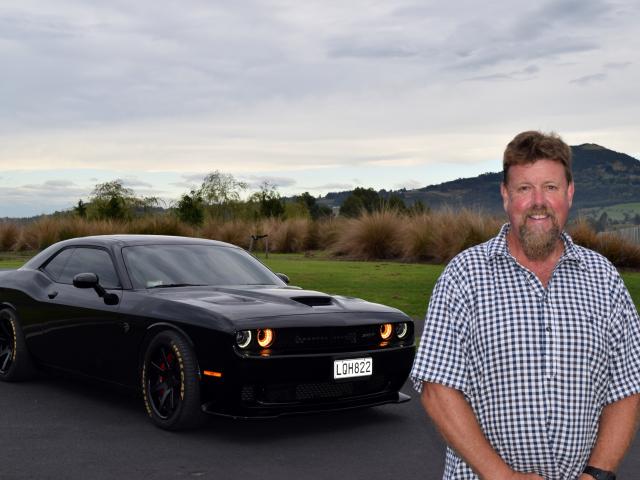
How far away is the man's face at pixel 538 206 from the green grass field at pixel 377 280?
36.2ft

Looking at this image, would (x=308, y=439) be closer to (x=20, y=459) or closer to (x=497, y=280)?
(x=20, y=459)

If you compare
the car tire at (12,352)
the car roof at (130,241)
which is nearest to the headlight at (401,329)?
the car roof at (130,241)

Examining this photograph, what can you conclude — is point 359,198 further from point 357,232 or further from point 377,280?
point 377,280

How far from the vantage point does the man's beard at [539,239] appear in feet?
9.59

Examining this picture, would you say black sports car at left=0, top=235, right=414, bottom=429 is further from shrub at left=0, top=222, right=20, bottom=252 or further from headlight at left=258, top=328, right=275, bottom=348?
shrub at left=0, top=222, right=20, bottom=252

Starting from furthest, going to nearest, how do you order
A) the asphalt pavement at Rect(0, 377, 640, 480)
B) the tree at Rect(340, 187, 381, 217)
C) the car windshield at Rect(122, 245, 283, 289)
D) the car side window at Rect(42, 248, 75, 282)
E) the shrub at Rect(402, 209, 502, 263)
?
the tree at Rect(340, 187, 381, 217)
the shrub at Rect(402, 209, 502, 263)
the car side window at Rect(42, 248, 75, 282)
the car windshield at Rect(122, 245, 283, 289)
the asphalt pavement at Rect(0, 377, 640, 480)

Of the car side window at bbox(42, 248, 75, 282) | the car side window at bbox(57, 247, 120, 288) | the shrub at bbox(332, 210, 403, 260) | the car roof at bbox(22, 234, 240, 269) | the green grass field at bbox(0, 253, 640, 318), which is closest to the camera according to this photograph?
the car side window at bbox(57, 247, 120, 288)

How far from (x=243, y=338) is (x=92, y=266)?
94.8 inches

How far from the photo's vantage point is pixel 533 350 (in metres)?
2.85

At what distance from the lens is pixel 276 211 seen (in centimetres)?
6200

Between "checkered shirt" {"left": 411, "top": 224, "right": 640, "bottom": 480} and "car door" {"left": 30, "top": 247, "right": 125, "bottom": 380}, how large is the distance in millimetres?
5018

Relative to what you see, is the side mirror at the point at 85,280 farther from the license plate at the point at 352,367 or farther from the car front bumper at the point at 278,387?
the license plate at the point at 352,367

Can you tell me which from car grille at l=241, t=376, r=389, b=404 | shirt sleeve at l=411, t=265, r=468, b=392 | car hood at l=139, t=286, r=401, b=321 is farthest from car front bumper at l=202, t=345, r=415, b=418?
shirt sleeve at l=411, t=265, r=468, b=392

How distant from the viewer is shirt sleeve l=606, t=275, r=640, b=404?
2.97 m
